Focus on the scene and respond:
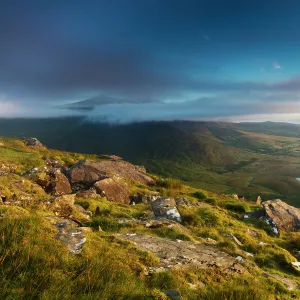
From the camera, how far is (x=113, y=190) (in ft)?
69.9

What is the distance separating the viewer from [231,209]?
74.8 feet

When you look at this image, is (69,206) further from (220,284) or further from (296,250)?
(296,250)

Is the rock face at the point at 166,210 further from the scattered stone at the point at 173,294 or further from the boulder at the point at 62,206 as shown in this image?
the scattered stone at the point at 173,294

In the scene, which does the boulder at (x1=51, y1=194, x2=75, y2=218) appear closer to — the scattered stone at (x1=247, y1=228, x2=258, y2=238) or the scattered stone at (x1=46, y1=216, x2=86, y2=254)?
the scattered stone at (x1=46, y1=216, x2=86, y2=254)

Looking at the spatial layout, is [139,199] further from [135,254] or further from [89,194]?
[135,254]

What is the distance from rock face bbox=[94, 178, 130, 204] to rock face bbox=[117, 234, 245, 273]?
1030 cm

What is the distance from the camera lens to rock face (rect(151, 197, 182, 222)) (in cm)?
1552

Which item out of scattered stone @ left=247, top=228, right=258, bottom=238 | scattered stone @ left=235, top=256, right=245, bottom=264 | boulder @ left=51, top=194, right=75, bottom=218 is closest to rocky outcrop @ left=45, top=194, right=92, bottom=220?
boulder @ left=51, top=194, right=75, bottom=218

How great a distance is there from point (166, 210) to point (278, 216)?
9.49 metres

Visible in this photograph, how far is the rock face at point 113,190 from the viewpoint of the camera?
20656 mm

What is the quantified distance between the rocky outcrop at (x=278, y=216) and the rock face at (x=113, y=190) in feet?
33.8

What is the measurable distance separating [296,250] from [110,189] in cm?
1407

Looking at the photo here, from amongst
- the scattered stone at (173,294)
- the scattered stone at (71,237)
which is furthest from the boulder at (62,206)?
the scattered stone at (173,294)

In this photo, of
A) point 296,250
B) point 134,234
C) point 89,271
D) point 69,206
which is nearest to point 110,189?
point 69,206
